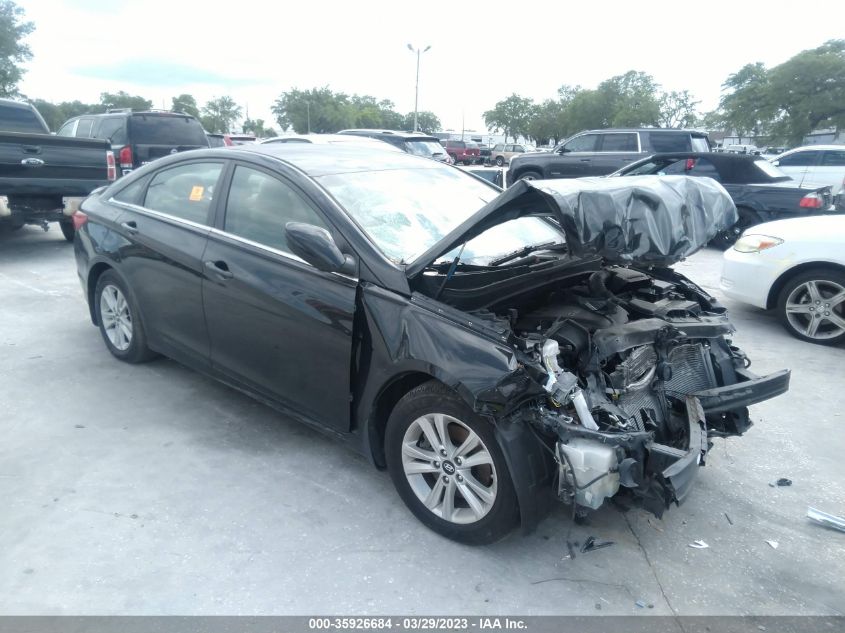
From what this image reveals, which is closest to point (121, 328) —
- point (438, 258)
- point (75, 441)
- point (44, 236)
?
point (75, 441)

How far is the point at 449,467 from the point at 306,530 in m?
0.78

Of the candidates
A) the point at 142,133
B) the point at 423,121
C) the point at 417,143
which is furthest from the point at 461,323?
the point at 423,121

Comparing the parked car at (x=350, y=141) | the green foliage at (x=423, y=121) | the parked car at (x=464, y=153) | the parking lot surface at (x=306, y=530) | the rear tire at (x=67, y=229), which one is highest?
the green foliage at (x=423, y=121)

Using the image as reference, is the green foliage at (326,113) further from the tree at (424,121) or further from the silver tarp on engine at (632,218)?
the silver tarp on engine at (632,218)

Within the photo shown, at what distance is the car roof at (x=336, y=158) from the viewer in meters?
3.77

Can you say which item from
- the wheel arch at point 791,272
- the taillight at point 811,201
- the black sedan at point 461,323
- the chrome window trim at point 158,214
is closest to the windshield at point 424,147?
the taillight at point 811,201

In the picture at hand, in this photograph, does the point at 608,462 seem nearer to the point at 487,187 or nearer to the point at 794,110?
the point at 487,187

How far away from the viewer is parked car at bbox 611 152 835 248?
9.29 meters

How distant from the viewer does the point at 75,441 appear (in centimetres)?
383

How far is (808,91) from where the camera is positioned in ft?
111

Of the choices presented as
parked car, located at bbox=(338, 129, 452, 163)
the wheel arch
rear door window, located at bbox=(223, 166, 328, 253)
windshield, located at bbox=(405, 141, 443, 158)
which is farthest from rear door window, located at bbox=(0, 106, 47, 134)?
the wheel arch

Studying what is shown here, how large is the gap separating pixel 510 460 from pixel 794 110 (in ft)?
129

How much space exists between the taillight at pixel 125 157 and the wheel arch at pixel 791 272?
34.5ft

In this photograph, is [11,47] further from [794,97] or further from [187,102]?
[794,97]
